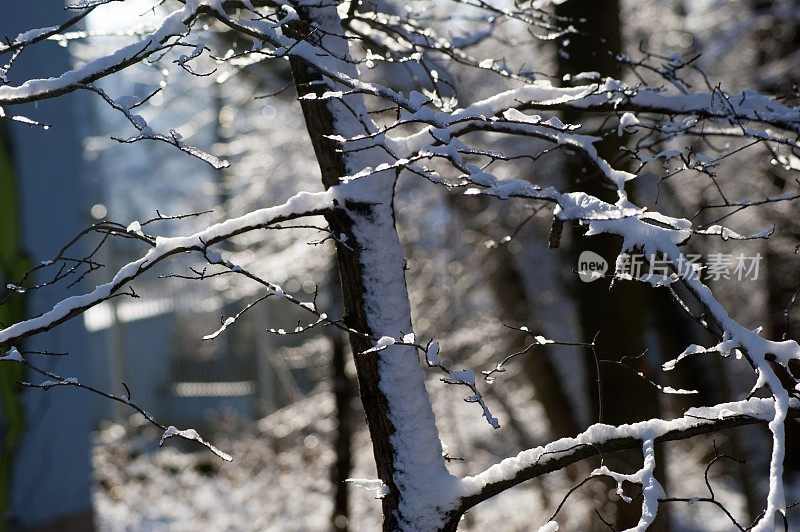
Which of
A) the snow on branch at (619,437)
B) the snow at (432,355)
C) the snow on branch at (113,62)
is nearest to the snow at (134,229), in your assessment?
the snow on branch at (113,62)

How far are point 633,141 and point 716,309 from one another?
5.09 m

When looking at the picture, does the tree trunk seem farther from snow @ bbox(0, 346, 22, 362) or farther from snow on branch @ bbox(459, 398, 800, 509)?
snow @ bbox(0, 346, 22, 362)

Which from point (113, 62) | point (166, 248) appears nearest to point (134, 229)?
point (166, 248)

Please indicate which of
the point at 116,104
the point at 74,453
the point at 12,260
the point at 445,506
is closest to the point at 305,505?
the point at 74,453

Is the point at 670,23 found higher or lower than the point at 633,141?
higher

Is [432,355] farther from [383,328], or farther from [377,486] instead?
[377,486]

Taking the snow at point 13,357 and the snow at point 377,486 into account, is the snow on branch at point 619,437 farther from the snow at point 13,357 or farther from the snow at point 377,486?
the snow at point 13,357

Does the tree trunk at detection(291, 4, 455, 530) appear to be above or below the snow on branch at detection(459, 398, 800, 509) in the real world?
above

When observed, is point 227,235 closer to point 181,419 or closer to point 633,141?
point 633,141

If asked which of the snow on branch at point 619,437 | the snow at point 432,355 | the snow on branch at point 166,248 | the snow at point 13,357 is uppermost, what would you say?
the snow on branch at point 166,248

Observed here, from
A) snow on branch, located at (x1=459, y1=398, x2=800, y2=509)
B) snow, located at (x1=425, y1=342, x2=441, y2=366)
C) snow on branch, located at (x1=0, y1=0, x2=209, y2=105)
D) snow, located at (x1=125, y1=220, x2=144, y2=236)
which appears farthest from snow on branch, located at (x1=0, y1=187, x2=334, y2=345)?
snow on branch, located at (x1=459, y1=398, x2=800, y2=509)

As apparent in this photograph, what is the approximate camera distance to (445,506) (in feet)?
8.07

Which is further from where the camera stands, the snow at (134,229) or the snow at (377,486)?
the snow at (377,486)

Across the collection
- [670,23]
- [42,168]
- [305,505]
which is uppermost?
[670,23]
